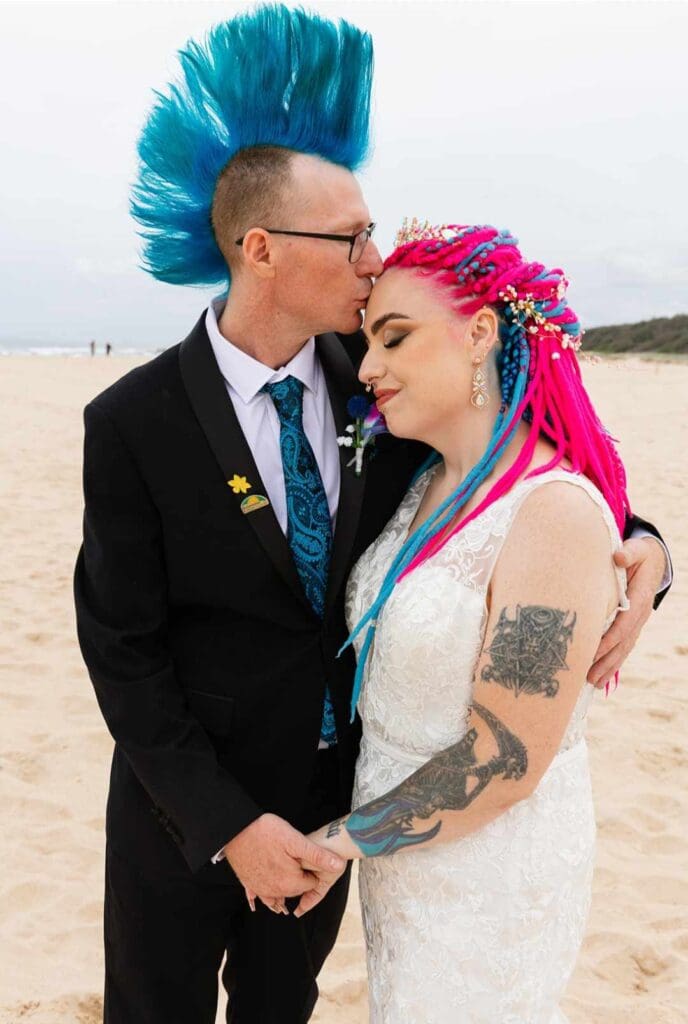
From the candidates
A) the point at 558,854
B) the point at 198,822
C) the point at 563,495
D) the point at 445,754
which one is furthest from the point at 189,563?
the point at 558,854

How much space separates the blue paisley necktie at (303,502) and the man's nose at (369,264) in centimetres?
32

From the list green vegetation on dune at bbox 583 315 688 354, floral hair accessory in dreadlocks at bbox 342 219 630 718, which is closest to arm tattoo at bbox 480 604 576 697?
floral hair accessory in dreadlocks at bbox 342 219 630 718

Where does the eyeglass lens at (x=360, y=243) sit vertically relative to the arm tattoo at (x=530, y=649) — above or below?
above

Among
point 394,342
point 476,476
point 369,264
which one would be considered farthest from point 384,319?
point 476,476

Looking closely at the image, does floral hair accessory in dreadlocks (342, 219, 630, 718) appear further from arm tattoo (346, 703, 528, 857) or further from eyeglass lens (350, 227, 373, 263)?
arm tattoo (346, 703, 528, 857)

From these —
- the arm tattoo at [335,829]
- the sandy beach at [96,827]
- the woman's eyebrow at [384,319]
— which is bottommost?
the sandy beach at [96,827]

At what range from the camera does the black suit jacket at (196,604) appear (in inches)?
82.3

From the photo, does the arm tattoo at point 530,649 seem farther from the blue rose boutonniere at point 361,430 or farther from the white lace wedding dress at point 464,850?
the blue rose boutonniere at point 361,430

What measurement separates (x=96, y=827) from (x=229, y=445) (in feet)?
9.41

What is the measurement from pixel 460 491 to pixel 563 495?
10.1 inches

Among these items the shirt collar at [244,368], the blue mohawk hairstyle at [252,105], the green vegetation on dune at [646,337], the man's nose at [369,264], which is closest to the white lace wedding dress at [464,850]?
the shirt collar at [244,368]

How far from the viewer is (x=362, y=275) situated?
7.22 ft

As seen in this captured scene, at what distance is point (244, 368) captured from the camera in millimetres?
2219

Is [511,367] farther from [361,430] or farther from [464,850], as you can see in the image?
[464,850]
